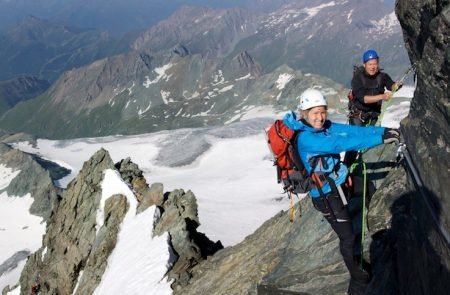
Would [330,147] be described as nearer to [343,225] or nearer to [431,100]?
[343,225]

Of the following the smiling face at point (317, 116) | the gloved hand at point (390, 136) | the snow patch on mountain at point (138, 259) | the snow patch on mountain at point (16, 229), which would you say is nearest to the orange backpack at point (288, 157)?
the smiling face at point (317, 116)

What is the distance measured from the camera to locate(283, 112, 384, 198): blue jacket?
32.1 ft

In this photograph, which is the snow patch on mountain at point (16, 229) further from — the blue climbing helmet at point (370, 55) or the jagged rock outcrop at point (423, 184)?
the jagged rock outcrop at point (423, 184)

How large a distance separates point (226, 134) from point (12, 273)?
55.5 m

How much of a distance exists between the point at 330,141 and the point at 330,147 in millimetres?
136

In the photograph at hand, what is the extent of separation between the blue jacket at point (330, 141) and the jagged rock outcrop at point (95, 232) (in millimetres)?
12773

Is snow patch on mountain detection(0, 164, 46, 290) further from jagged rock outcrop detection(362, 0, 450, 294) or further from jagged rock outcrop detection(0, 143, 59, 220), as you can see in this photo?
jagged rock outcrop detection(362, 0, 450, 294)

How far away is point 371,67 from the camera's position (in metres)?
14.5

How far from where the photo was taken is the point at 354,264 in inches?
432

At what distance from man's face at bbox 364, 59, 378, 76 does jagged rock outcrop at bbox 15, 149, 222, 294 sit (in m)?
12.4

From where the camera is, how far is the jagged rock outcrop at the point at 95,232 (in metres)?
25.3

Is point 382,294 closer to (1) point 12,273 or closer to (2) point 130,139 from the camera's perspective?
(1) point 12,273

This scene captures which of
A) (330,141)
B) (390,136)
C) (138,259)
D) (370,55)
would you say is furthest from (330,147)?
(138,259)

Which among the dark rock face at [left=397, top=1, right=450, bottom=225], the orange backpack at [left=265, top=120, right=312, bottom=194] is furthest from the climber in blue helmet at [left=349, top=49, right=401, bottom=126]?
the orange backpack at [left=265, top=120, right=312, bottom=194]
